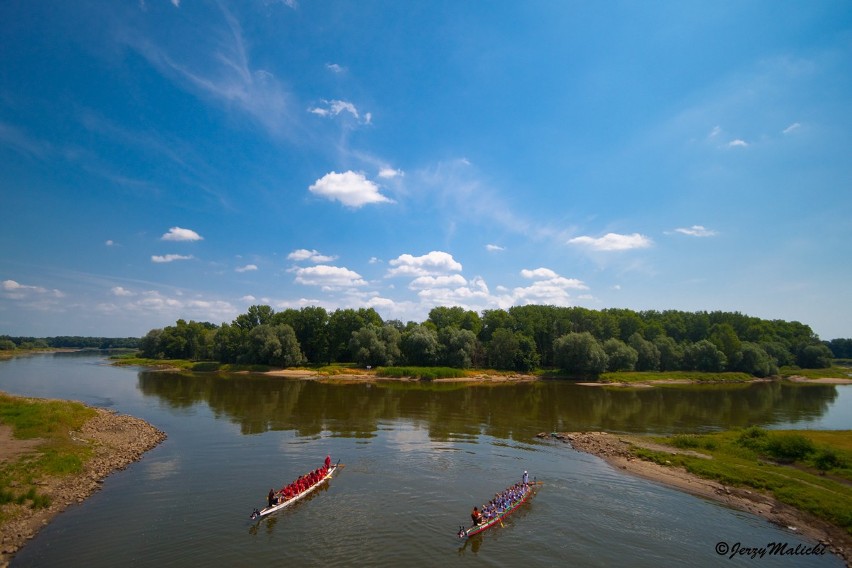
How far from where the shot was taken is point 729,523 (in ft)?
85.3

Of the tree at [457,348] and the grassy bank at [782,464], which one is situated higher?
the tree at [457,348]

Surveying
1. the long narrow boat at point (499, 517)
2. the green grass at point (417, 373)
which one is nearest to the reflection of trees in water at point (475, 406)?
the green grass at point (417, 373)

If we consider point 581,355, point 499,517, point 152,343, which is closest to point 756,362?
point 581,355

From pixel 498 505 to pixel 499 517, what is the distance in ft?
2.74

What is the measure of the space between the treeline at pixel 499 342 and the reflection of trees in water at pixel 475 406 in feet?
67.9

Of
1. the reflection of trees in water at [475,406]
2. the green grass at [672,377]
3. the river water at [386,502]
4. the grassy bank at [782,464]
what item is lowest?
the river water at [386,502]

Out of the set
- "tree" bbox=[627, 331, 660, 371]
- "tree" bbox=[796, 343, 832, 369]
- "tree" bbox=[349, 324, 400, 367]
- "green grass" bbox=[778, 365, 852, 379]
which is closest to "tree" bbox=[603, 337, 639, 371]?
"tree" bbox=[627, 331, 660, 371]

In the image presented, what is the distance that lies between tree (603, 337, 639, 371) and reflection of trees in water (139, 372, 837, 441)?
66.5 ft

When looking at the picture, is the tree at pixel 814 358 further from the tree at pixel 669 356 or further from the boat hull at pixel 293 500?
the boat hull at pixel 293 500

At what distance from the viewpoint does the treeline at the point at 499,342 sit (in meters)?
123

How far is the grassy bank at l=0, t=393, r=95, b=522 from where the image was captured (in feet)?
82.6

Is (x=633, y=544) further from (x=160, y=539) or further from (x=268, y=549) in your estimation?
(x=160, y=539)

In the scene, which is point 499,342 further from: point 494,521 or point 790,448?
point 494,521

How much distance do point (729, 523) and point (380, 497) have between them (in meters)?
22.2
